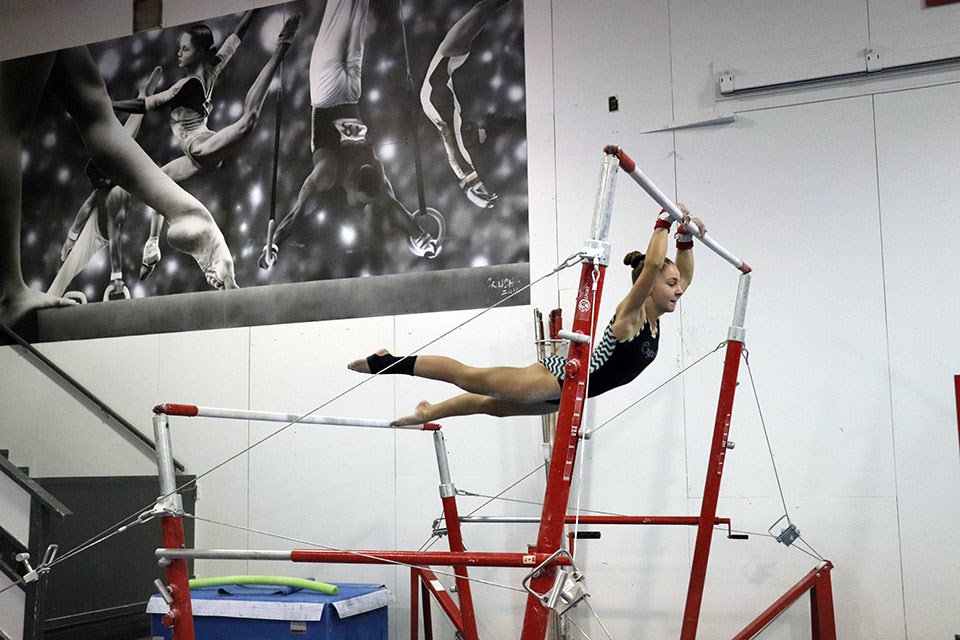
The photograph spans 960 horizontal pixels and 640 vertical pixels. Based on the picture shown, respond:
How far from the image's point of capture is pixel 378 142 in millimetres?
6250

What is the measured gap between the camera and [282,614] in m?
4.73

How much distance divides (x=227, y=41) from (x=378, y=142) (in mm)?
1500

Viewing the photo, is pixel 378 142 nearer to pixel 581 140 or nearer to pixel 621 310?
pixel 581 140

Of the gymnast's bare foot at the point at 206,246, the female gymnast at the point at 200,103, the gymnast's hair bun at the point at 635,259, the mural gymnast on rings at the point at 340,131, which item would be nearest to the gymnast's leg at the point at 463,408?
the gymnast's hair bun at the point at 635,259

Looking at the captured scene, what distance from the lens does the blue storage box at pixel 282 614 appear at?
4711 mm

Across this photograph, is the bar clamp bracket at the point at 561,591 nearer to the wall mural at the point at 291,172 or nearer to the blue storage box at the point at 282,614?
the blue storage box at the point at 282,614

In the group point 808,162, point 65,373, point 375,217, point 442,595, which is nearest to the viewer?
point 442,595

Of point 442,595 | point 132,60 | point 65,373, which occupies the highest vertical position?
point 132,60

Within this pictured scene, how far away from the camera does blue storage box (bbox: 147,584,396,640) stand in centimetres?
471

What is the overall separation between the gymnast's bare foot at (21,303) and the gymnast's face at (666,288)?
492 centimetres

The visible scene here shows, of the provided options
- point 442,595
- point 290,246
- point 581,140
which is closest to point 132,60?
point 290,246

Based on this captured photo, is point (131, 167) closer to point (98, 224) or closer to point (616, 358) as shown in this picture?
point (98, 224)

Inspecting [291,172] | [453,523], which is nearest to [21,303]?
[291,172]
